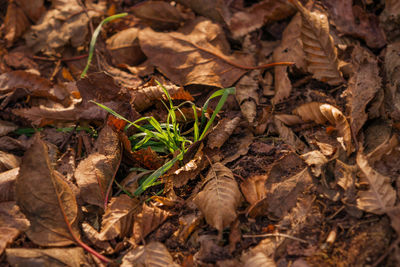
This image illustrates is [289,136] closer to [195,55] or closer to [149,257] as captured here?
[195,55]

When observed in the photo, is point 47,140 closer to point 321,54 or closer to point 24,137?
point 24,137

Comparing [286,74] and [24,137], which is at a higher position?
[286,74]

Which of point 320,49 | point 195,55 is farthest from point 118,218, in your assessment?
point 320,49

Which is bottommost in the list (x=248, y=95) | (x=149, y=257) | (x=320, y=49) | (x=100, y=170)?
(x=149, y=257)

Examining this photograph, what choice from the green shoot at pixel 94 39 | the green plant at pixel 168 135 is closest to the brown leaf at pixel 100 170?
the green plant at pixel 168 135

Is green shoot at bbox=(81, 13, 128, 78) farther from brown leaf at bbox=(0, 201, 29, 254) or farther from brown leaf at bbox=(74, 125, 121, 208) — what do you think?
brown leaf at bbox=(0, 201, 29, 254)

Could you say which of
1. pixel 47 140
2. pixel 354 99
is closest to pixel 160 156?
pixel 47 140
